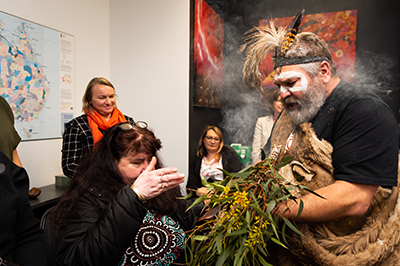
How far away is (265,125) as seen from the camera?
1797 mm

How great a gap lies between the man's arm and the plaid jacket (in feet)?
5.86

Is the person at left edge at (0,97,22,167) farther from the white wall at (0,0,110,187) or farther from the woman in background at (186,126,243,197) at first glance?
the woman in background at (186,126,243,197)

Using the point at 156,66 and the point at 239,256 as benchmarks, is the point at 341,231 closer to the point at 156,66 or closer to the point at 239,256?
the point at 239,256

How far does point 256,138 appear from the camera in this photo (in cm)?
187

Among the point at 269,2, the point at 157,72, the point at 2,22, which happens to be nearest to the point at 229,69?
the point at 269,2

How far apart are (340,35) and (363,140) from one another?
0.84 m

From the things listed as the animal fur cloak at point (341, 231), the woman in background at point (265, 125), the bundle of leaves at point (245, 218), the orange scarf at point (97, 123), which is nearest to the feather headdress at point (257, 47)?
the woman in background at point (265, 125)

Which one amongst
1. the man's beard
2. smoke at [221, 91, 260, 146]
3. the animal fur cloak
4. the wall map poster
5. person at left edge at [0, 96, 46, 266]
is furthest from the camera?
the wall map poster

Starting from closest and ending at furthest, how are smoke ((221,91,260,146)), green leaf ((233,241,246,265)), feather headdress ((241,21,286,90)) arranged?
green leaf ((233,241,246,265)) < feather headdress ((241,21,286,90)) < smoke ((221,91,260,146))

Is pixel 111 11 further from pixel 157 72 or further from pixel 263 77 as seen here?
pixel 263 77

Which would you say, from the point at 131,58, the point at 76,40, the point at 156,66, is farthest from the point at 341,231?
the point at 76,40

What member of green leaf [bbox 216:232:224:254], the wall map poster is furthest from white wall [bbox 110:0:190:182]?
green leaf [bbox 216:232:224:254]

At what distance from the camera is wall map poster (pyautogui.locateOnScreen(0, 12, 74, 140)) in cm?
221

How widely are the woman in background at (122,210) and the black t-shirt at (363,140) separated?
66cm
